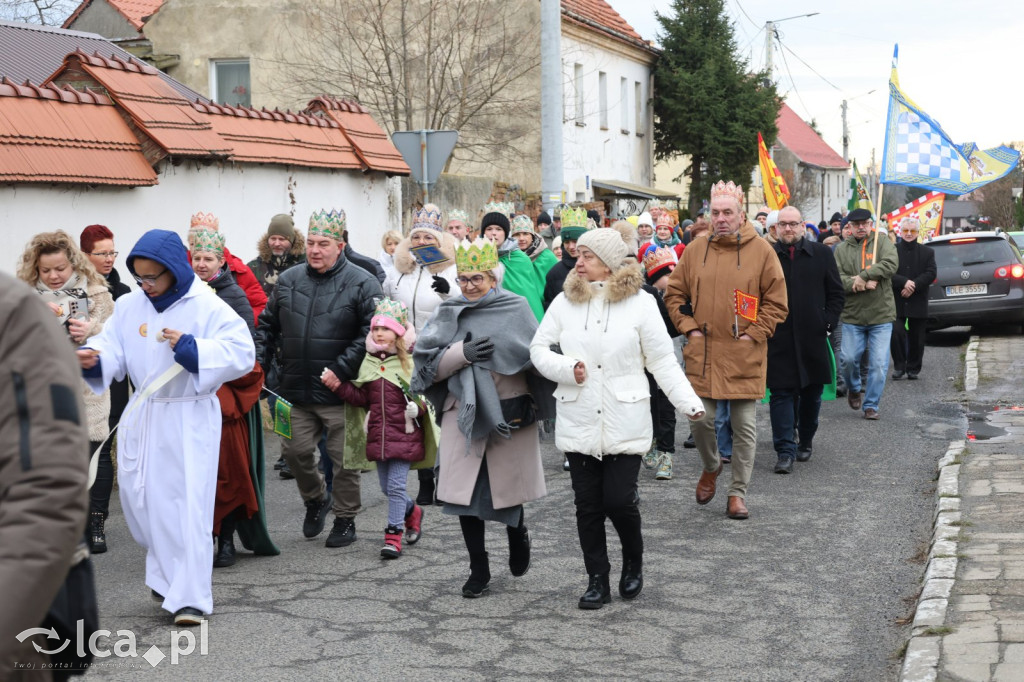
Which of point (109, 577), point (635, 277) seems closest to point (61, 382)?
point (635, 277)

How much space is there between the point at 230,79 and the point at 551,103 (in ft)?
59.8

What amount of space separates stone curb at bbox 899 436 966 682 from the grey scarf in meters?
2.13

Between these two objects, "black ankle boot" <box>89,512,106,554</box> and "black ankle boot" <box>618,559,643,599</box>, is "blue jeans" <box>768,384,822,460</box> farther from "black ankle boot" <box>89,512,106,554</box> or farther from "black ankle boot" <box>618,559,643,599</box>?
"black ankle boot" <box>89,512,106,554</box>

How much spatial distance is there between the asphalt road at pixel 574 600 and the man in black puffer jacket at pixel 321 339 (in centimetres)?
40

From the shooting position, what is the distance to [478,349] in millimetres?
6688

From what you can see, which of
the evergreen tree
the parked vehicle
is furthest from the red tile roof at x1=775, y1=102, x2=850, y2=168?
the parked vehicle

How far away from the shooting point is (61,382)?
94.4 inches

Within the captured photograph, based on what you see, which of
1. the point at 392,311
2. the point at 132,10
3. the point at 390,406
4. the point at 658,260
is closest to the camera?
the point at 390,406

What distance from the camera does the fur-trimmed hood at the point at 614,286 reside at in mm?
6524

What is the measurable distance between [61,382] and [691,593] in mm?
4758

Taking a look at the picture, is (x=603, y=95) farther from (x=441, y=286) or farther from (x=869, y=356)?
(x=441, y=286)

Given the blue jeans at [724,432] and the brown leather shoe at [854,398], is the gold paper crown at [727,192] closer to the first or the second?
the blue jeans at [724,432]

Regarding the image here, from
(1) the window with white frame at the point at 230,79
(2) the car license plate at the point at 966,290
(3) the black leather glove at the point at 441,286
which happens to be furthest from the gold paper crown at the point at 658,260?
(1) the window with white frame at the point at 230,79

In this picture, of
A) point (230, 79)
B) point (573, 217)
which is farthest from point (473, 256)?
point (230, 79)
